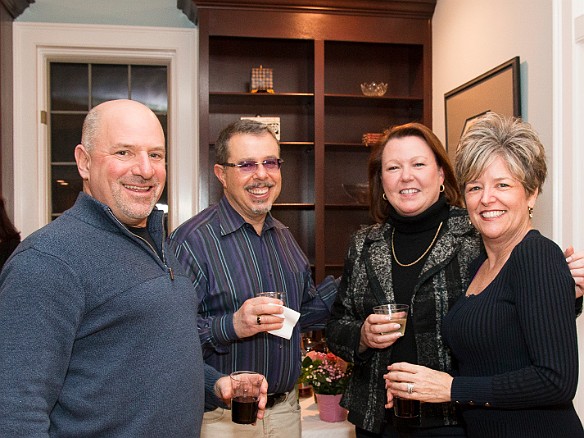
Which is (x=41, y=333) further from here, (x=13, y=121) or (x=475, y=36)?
(x=13, y=121)

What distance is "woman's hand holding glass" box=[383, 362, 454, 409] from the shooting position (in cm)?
165

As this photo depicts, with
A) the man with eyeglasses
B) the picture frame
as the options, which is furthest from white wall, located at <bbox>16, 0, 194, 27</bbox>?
the man with eyeglasses

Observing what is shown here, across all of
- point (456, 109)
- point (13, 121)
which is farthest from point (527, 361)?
point (13, 121)

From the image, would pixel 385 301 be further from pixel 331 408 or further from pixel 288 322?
pixel 331 408

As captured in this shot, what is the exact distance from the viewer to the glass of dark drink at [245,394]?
178 cm

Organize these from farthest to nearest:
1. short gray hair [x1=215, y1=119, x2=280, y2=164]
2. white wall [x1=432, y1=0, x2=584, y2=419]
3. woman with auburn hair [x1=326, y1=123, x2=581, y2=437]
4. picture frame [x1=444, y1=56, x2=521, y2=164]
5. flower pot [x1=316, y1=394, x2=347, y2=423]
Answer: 1. picture frame [x1=444, y1=56, x2=521, y2=164]
2. flower pot [x1=316, y1=394, x2=347, y2=423]
3. white wall [x1=432, y1=0, x2=584, y2=419]
4. short gray hair [x1=215, y1=119, x2=280, y2=164]
5. woman with auburn hair [x1=326, y1=123, x2=581, y2=437]

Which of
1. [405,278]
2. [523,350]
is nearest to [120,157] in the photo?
[405,278]

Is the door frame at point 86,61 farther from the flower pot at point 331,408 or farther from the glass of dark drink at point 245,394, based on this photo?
the glass of dark drink at point 245,394

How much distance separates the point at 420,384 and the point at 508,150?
2.18 feet

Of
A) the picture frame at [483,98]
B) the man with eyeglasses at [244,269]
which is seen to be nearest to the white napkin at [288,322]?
the man with eyeglasses at [244,269]

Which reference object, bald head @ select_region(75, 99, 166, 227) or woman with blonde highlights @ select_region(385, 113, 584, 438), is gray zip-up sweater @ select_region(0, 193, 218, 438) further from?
woman with blonde highlights @ select_region(385, 113, 584, 438)

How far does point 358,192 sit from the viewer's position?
4.91m

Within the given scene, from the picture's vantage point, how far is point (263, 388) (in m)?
1.79

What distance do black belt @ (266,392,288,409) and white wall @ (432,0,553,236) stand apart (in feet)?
4.99
